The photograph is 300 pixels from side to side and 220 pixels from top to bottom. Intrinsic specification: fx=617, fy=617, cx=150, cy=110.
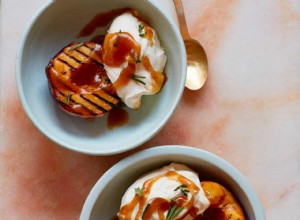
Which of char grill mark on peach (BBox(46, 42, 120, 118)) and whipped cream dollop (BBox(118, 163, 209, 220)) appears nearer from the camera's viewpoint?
whipped cream dollop (BBox(118, 163, 209, 220))

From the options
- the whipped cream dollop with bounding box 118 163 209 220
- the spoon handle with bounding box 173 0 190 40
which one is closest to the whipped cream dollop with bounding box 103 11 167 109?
the spoon handle with bounding box 173 0 190 40

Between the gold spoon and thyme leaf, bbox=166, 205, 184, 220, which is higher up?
the gold spoon

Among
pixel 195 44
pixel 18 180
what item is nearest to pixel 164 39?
pixel 195 44

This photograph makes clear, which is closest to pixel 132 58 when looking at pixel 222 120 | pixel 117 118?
pixel 117 118

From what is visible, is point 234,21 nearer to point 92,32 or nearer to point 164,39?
point 164,39

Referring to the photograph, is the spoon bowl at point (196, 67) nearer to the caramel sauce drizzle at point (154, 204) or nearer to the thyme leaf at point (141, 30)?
the thyme leaf at point (141, 30)

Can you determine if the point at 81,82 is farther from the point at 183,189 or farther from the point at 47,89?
the point at 183,189

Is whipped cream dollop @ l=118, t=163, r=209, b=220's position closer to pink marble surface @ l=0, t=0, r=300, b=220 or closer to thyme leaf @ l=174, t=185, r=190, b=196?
thyme leaf @ l=174, t=185, r=190, b=196
